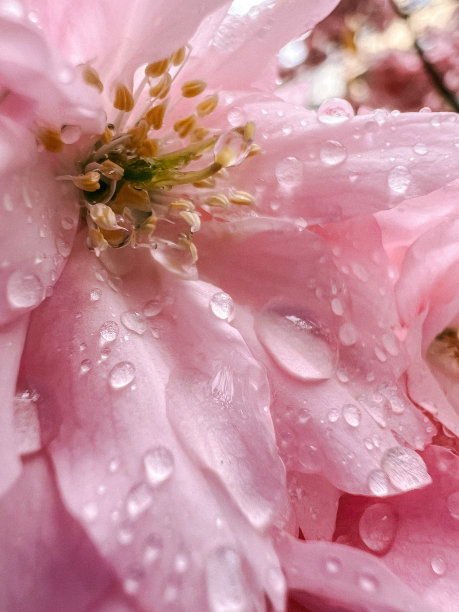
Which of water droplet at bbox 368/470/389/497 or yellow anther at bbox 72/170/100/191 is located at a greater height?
yellow anther at bbox 72/170/100/191

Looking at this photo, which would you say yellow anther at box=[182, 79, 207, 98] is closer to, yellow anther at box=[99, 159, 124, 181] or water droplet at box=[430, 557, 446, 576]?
yellow anther at box=[99, 159, 124, 181]

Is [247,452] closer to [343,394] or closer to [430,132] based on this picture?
[343,394]

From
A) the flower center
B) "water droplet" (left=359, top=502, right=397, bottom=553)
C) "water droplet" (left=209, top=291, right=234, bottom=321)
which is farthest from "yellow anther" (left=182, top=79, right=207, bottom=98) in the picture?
"water droplet" (left=359, top=502, right=397, bottom=553)

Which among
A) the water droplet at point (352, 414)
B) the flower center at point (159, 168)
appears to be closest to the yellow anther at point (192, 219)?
the flower center at point (159, 168)

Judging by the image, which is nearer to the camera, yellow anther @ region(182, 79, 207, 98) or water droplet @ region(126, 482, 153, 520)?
water droplet @ region(126, 482, 153, 520)

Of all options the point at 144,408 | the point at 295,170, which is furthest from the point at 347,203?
the point at 144,408

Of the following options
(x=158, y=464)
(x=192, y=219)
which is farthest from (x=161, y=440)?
(x=192, y=219)

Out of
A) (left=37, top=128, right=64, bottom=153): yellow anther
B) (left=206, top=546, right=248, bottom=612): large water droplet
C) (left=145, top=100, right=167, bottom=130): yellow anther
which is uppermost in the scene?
(left=37, top=128, right=64, bottom=153): yellow anther
